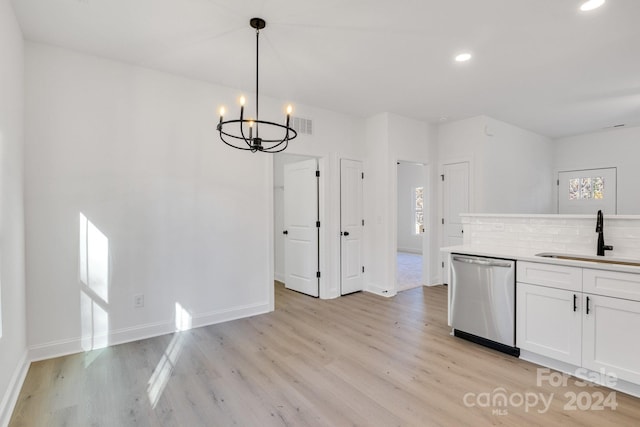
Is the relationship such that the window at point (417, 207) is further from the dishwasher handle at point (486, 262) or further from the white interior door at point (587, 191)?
the dishwasher handle at point (486, 262)

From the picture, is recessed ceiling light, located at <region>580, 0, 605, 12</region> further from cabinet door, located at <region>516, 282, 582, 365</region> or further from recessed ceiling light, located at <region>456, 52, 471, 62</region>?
cabinet door, located at <region>516, 282, 582, 365</region>

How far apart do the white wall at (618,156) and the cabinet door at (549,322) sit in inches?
202

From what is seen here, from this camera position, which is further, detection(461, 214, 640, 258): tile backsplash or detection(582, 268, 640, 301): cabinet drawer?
detection(461, 214, 640, 258): tile backsplash

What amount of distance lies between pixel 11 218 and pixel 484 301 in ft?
12.9

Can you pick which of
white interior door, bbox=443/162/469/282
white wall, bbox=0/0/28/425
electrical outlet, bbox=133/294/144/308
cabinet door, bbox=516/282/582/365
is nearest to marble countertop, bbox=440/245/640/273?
cabinet door, bbox=516/282/582/365

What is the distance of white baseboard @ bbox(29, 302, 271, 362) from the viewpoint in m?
2.86

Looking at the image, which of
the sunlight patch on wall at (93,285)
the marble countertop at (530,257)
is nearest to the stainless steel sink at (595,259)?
the marble countertop at (530,257)

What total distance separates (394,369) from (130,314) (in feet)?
8.53

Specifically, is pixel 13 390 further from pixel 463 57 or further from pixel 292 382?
pixel 463 57

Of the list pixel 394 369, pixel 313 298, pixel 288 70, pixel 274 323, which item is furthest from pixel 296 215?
pixel 394 369

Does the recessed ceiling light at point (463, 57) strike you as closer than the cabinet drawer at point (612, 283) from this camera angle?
No

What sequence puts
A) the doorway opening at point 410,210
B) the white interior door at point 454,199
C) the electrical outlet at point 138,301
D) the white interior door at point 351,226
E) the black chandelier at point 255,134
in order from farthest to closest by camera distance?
the doorway opening at point 410,210 < the white interior door at point 454,199 < the white interior door at point 351,226 < the electrical outlet at point 138,301 < the black chandelier at point 255,134

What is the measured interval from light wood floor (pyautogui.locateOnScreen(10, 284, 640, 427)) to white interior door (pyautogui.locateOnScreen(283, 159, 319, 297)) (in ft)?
4.38

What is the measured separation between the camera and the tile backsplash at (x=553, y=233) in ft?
8.75
